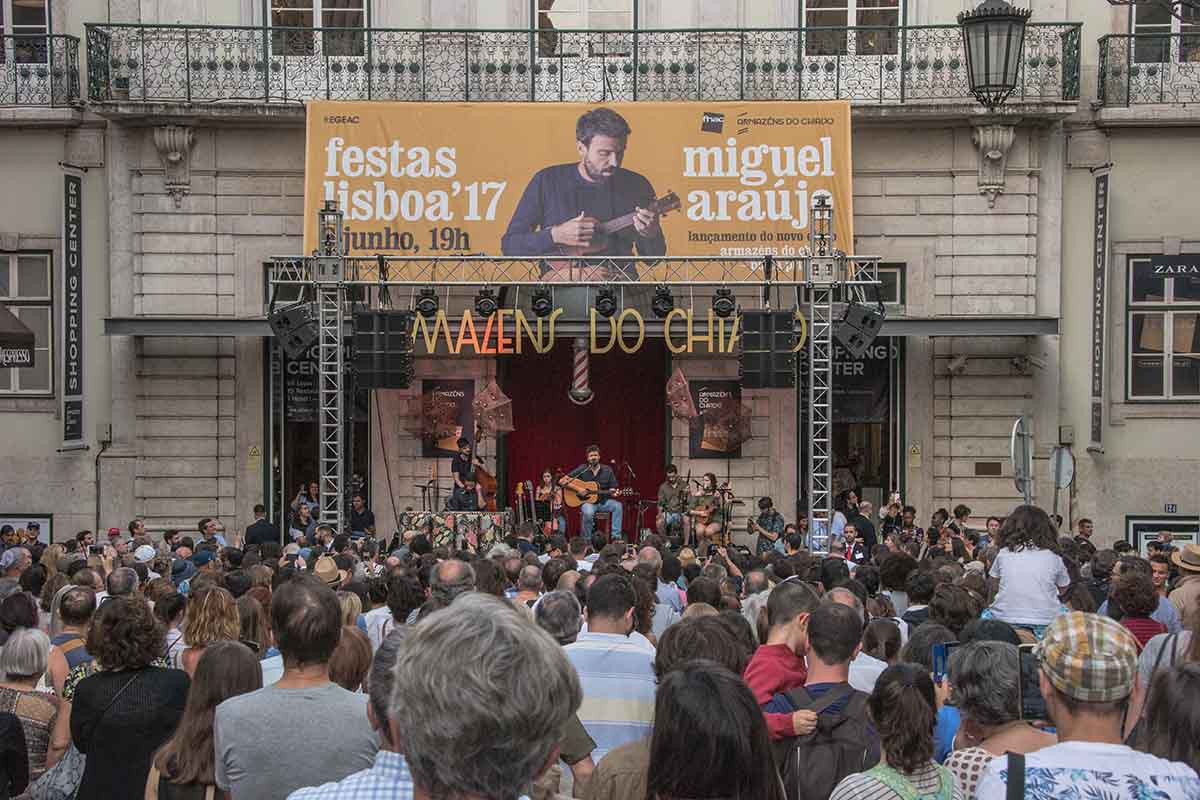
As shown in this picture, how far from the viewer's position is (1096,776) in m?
4.57

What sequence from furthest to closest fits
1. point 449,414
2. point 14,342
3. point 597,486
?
1. point 449,414
2. point 597,486
3. point 14,342

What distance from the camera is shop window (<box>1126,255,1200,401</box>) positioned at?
24.2 metres

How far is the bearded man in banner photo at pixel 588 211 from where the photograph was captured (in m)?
23.3

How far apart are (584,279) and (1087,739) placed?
1851 centimetres

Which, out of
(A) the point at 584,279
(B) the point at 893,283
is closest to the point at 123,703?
(A) the point at 584,279

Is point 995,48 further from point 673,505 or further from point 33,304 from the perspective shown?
point 33,304

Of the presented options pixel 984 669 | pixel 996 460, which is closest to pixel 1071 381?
pixel 996 460

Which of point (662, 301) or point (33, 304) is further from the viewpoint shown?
point (33, 304)

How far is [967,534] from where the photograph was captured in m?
20.2

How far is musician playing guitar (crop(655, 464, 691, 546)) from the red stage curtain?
1.69 m

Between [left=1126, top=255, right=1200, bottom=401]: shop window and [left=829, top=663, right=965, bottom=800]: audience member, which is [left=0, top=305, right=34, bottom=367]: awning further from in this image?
[left=1126, top=255, right=1200, bottom=401]: shop window

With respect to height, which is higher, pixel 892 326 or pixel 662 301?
pixel 662 301

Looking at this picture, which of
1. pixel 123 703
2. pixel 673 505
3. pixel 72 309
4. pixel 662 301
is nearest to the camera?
pixel 123 703

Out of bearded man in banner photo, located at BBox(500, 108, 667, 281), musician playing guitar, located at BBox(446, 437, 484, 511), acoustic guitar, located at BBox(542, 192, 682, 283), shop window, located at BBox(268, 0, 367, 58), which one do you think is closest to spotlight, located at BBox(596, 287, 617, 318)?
acoustic guitar, located at BBox(542, 192, 682, 283)
